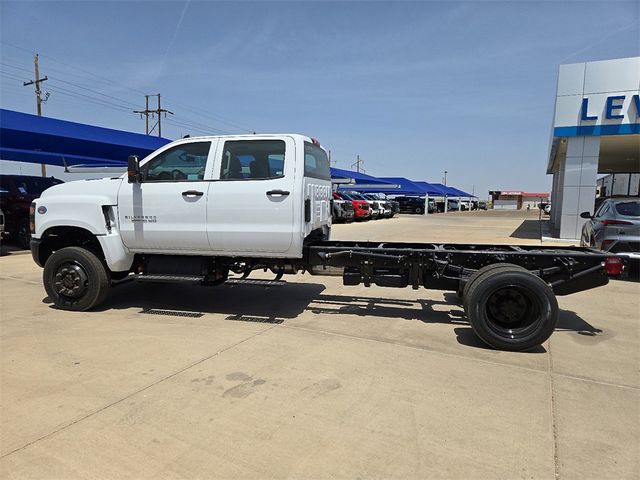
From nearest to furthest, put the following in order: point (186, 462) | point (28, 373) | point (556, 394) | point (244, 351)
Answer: point (186, 462), point (556, 394), point (28, 373), point (244, 351)

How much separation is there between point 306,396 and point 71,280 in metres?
4.02

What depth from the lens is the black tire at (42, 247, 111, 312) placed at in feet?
19.0

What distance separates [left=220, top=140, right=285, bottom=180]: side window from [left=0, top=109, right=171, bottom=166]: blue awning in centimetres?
A: 970

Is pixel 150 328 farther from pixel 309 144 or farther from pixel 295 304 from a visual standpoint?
pixel 309 144

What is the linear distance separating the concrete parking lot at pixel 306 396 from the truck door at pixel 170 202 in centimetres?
103

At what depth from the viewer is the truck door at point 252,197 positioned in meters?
5.25

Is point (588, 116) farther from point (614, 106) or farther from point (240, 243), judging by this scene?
point (240, 243)

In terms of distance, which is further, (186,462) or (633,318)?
(633,318)

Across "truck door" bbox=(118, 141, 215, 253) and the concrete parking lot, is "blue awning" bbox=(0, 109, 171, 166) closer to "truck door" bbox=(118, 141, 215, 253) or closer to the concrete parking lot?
the concrete parking lot

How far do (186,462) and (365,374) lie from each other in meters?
1.82

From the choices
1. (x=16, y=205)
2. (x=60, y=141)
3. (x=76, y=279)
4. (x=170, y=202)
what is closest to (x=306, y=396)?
(x=170, y=202)

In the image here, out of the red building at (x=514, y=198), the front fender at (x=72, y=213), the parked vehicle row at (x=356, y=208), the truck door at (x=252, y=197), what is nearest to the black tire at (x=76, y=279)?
the front fender at (x=72, y=213)

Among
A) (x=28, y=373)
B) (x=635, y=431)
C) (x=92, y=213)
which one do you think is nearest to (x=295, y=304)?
(x=92, y=213)

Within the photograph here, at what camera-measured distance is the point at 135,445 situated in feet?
9.39
